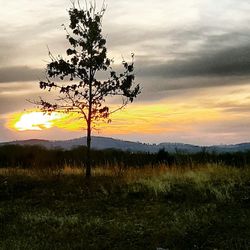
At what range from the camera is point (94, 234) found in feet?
44.4

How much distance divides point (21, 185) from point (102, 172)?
540cm

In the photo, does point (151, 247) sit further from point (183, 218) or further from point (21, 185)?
point (21, 185)

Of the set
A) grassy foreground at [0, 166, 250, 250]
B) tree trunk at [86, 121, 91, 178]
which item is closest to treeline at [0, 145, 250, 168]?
tree trunk at [86, 121, 91, 178]

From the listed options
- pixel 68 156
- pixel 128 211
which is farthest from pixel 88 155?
pixel 68 156

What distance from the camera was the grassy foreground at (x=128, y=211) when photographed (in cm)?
1250

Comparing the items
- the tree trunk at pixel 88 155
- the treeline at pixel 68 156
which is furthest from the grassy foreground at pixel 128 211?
the treeline at pixel 68 156

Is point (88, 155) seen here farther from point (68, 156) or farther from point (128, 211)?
point (68, 156)

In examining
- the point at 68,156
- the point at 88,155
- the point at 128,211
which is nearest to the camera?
the point at 128,211

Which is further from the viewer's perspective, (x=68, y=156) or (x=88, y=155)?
(x=68, y=156)

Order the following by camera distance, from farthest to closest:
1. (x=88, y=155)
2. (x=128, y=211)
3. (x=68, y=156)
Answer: (x=68, y=156) → (x=88, y=155) → (x=128, y=211)

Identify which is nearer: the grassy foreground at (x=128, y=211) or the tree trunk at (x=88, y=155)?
the grassy foreground at (x=128, y=211)

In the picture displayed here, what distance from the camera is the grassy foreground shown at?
12.5 metres

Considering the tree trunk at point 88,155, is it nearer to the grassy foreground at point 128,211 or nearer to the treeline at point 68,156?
the grassy foreground at point 128,211

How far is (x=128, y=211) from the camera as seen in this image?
16734mm
